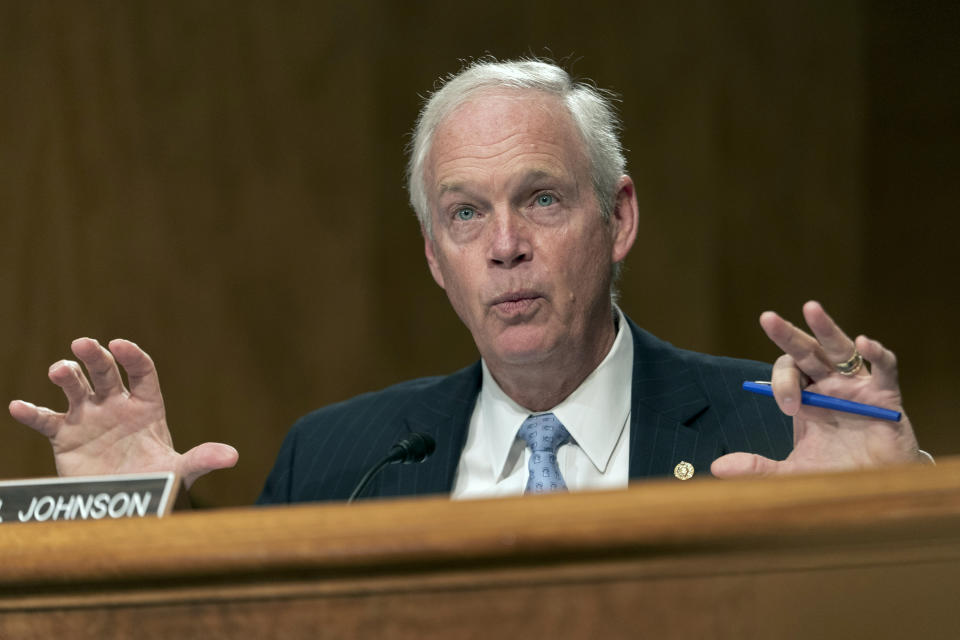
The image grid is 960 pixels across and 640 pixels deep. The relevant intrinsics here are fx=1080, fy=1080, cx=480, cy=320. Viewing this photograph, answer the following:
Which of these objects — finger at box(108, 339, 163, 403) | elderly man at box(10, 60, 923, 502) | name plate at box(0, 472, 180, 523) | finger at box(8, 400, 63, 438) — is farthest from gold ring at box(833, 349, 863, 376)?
finger at box(8, 400, 63, 438)

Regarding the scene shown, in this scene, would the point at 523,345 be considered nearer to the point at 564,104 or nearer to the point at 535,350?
the point at 535,350

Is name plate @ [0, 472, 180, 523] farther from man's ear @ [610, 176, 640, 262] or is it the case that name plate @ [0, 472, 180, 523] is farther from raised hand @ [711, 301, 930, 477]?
man's ear @ [610, 176, 640, 262]

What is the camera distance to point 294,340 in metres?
3.37

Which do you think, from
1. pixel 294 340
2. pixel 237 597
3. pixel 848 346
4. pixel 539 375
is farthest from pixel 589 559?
pixel 294 340

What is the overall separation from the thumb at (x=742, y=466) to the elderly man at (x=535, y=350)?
44 cm

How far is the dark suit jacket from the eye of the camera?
5.72 ft

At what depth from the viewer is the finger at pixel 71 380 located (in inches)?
57.6

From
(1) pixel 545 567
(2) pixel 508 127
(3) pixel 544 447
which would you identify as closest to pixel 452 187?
(2) pixel 508 127

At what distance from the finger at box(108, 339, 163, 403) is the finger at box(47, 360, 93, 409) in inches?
2.3

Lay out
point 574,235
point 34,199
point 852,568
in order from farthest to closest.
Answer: point 34,199 < point 574,235 < point 852,568

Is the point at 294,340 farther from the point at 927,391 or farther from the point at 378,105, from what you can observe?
the point at 927,391

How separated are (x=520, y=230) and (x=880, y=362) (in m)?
0.76

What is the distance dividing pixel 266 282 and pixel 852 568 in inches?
112

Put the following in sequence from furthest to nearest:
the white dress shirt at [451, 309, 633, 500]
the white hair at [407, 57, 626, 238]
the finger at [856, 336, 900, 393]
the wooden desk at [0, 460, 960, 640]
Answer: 1. the white hair at [407, 57, 626, 238]
2. the white dress shirt at [451, 309, 633, 500]
3. the finger at [856, 336, 900, 393]
4. the wooden desk at [0, 460, 960, 640]
